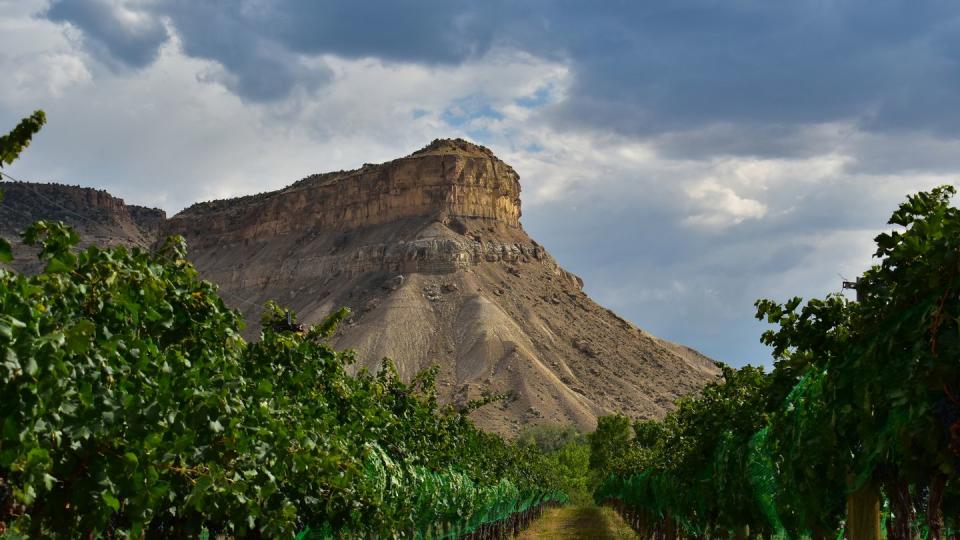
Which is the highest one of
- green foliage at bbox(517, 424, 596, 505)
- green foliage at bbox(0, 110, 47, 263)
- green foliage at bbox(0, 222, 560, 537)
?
green foliage at bbox(517, 424, 596, 505)

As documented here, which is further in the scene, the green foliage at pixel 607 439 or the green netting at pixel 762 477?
the green foliage at pixel 607 439

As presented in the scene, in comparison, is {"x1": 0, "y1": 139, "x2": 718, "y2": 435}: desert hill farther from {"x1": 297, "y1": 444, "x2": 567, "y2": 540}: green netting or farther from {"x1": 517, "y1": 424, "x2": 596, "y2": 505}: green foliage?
{"x1": 297, "y1": 444, "x2": 567, "y2": 540}: green netting

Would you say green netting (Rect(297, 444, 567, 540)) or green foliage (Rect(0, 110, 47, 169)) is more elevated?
green foliage (Rect(0, 110, 47, 169))

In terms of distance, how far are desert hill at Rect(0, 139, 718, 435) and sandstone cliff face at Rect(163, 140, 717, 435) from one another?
20 centimetres

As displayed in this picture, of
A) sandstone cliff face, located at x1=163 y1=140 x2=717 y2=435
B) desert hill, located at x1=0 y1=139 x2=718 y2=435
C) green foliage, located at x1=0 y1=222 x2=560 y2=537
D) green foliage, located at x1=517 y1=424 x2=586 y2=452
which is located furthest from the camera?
desert hill, located at x1=0 y1=139 x2=718 y2=435

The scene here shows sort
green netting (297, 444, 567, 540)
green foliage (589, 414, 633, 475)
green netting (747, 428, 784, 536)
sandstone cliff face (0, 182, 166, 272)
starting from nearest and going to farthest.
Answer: green netting (747, 428, 784, 536) → green netting (297, 444, 567, 540) → green foliage (589, 414, 633, 475) → sandstone cliff face (0, 182, 166, 272)

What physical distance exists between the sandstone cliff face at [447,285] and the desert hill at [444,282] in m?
0.20

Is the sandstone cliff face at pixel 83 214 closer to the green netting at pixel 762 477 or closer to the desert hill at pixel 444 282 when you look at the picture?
the desert hill at pixel 444 282

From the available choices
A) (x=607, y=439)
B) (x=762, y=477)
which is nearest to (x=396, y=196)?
(x=607, y=439)

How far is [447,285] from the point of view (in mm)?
111562

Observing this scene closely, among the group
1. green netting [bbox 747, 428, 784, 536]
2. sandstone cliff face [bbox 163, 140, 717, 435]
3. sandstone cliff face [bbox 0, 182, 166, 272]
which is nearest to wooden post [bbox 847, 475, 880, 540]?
green netting [bbox 747, 428, 784, 536]

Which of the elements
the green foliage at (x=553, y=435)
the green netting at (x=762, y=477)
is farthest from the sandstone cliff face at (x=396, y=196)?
the green netting at (x=762, y=477)

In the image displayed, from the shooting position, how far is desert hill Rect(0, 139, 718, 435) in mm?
94938

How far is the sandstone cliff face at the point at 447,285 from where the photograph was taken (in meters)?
94.8
